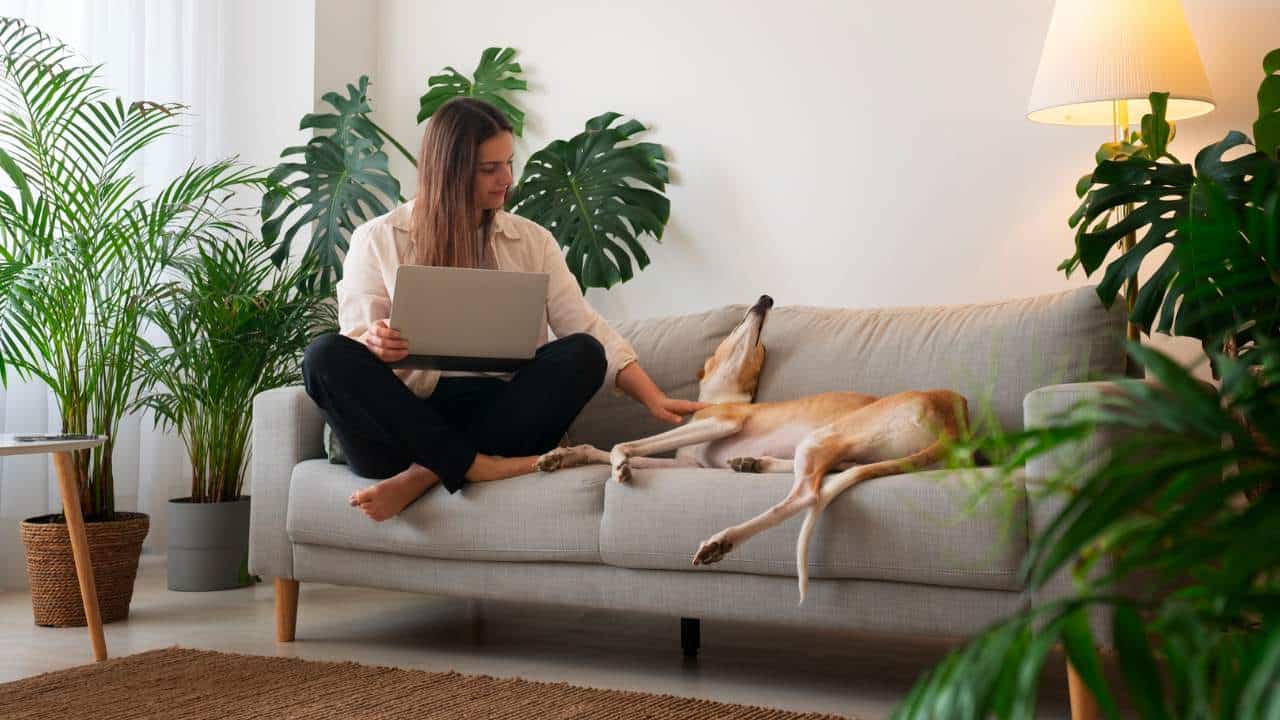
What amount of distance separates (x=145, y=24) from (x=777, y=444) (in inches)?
110

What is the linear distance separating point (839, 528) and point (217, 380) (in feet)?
6.94

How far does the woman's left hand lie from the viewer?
2770 mm

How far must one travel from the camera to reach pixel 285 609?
2.82 meters

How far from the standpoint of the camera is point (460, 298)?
2486 millimetres

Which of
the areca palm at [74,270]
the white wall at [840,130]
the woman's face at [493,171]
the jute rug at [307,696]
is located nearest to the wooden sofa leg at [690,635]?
the jute rug at [307,696]

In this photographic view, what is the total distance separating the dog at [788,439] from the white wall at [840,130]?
3.09 ft

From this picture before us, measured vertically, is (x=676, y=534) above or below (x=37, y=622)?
above

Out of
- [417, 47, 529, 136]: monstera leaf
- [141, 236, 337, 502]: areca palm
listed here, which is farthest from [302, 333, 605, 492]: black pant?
[417, 47, 529, 136]: monstera leaf

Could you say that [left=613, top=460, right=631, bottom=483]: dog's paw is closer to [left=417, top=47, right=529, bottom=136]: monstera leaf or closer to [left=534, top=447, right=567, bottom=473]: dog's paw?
[left=534, top=447, right=567, bottom=473]: dog's paw

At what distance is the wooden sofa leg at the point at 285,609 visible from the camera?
111 inches

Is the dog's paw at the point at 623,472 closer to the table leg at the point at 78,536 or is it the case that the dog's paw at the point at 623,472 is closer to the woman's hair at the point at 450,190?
the woman's hair at the point at 450,190

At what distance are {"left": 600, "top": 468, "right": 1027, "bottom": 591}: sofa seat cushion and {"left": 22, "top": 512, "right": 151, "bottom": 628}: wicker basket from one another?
1.46m

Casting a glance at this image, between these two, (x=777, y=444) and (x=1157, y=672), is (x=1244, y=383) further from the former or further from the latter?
(x=777, y=444)

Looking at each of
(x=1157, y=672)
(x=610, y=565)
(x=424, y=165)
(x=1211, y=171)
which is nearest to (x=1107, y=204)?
(x=1211, y=171)
